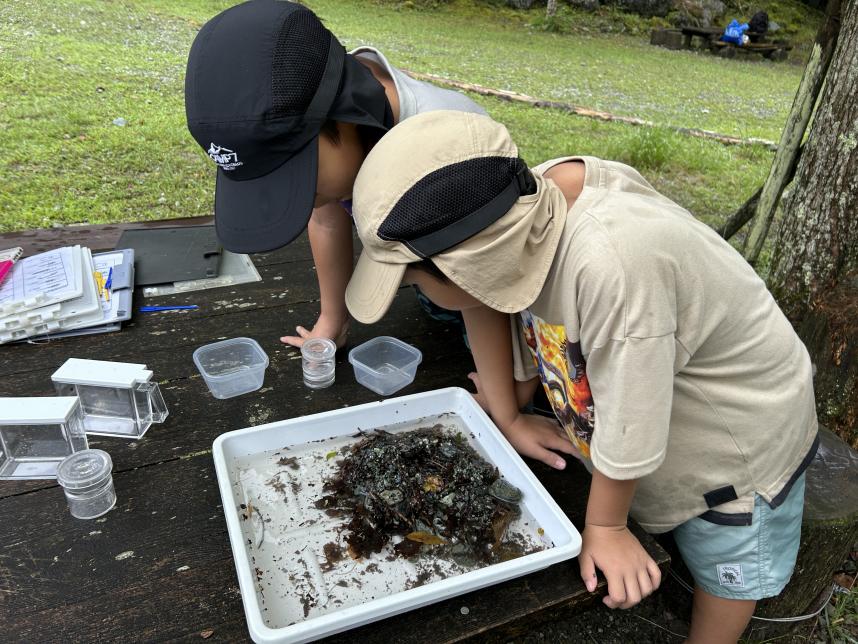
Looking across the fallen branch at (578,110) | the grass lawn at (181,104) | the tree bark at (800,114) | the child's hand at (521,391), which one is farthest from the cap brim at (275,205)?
the fallen branch at (578,110)

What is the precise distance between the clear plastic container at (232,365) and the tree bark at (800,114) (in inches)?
90.9

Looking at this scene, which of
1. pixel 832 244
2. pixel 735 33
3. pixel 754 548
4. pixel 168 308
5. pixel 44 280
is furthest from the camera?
pixel 735 33

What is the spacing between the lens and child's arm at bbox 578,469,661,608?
1.17 m

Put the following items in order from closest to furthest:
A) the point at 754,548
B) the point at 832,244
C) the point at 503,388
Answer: the point at 754,548 < the point at 503,388 < the point at 832,244

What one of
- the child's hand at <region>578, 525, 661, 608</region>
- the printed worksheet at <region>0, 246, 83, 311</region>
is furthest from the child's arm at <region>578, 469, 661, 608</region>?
the printed worksheet at <region>0, 246, 83, 311</region>

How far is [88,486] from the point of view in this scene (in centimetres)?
123

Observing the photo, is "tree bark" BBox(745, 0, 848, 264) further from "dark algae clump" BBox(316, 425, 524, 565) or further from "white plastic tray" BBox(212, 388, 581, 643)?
"dark algae clump" BBox(316, 425, 524, 565)

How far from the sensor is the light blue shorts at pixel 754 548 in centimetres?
142

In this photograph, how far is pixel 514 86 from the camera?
8.86 m

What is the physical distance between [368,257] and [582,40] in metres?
15.8

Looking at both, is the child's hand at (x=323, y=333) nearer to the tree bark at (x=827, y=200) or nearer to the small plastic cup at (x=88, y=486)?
the small plastic cup at (x=88, y=486)

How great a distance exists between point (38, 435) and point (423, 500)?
0.83m

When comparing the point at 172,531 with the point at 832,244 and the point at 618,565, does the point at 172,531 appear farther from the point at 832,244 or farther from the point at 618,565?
the point at 832,244

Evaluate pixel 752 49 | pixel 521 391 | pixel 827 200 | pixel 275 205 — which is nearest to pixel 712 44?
pixel 752 49
